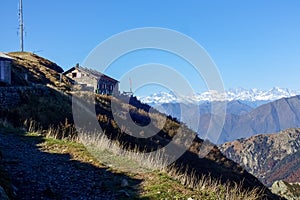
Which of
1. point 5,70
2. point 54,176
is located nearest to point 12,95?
point 5,70

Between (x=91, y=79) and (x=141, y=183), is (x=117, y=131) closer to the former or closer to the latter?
(x=141, y=183)

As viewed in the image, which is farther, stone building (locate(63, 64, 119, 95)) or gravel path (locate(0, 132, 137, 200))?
stone building (locate(63, 64, 119, 95))

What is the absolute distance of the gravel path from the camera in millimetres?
9682

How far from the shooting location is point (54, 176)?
36.4 feet

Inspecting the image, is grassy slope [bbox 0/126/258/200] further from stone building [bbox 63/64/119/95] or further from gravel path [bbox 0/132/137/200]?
stone building [bbox 63/64/119/95]

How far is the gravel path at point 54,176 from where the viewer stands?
9682mm

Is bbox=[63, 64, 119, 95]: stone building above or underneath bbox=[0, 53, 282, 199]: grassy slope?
above

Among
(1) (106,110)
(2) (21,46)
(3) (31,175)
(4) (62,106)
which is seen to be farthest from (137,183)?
(2) (21,46)

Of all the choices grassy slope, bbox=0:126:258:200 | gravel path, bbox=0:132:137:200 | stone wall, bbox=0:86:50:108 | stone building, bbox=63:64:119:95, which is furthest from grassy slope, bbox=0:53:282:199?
stone building, bbox=63:64:119:95

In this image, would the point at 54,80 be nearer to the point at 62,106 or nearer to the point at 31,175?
the point at 62,106

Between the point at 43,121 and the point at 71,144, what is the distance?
12918 millimetres

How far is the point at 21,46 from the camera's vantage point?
300ft

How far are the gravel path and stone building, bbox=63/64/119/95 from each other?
Answer: 63974mm

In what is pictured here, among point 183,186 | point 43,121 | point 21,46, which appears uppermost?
point 21,46
